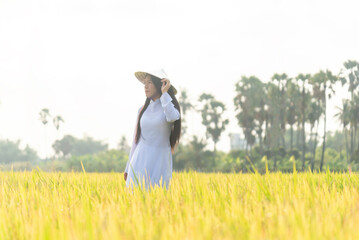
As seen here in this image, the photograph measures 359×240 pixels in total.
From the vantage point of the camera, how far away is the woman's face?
4484 mm

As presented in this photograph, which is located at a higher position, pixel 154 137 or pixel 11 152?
pixel 11 152

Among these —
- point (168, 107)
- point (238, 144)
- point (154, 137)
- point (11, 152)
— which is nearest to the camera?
point (168, 107)

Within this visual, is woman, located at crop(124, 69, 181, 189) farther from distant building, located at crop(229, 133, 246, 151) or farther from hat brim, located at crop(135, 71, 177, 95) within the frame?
distant building, located at crop(229, 133, 246, 151)

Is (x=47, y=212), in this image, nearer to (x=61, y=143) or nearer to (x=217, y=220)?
(x=217, y=220)

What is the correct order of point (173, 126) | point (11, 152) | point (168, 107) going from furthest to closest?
1. point (11, 152)
2. point (173, 126)
3. point (168, 107)

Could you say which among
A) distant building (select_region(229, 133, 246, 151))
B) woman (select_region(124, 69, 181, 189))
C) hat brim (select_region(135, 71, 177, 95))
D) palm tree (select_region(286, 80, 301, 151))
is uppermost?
palm tree (select_region(286, 80, 301, 151))

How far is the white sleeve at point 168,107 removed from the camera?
13.9ft

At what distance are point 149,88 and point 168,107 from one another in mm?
399

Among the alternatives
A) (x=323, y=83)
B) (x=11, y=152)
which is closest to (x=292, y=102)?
(x=323, y=83)

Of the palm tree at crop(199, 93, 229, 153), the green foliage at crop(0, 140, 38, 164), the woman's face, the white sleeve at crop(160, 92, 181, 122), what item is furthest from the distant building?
the white sleeve at crop(160, 92, 181, 122)

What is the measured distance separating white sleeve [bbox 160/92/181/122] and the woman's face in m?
0.25

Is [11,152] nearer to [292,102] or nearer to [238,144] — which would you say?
[292,102]

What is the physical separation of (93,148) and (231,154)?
211 feet

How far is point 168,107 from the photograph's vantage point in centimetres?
425
